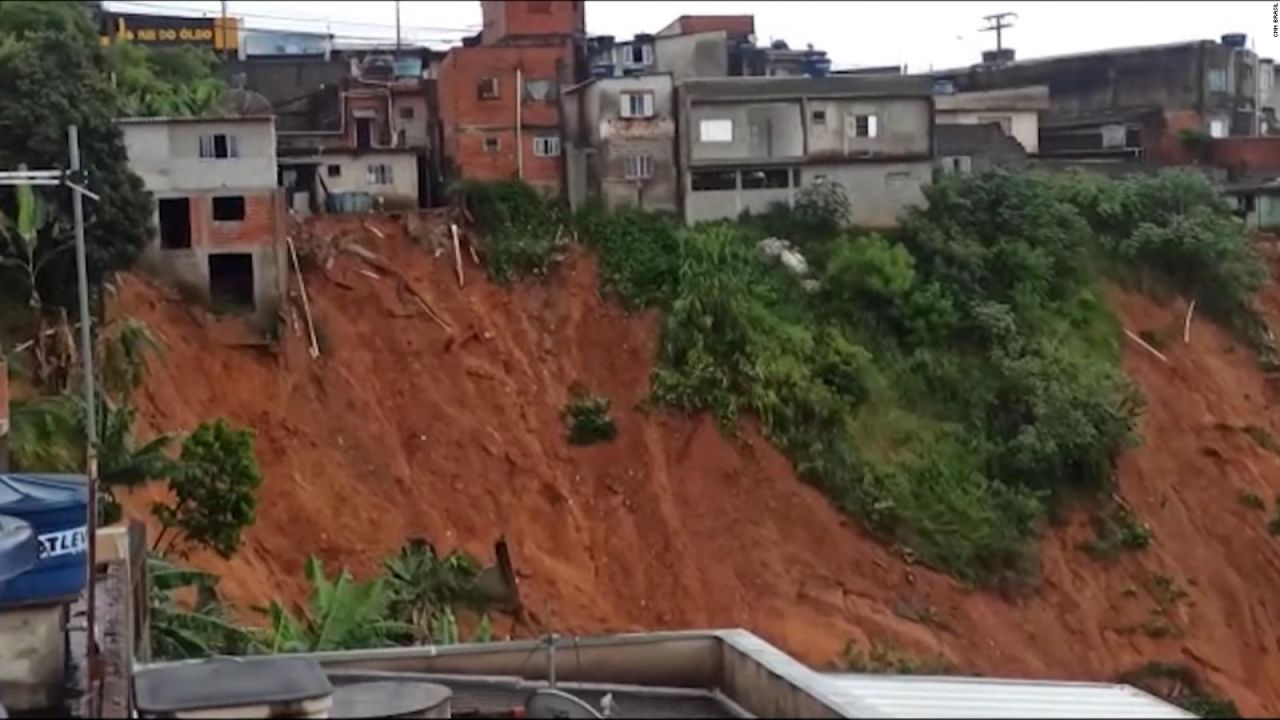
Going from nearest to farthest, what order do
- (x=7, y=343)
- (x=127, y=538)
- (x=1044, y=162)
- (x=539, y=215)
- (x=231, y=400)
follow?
(x=127, y=538) < (x=7, y=343) < (x=231, y=400) < (x=539, y=215) < (x=1044, y=162)

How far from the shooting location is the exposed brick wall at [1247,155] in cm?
3588

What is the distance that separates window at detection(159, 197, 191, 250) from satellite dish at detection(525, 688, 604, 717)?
1990 centimetres

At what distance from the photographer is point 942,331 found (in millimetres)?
29516

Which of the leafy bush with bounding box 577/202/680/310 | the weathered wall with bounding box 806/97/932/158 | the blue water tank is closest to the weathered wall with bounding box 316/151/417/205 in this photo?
the leafy bush with bounding box 577/202/680/310

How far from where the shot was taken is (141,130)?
2666 cm

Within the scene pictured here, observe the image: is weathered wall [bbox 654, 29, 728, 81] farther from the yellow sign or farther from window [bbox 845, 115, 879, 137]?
the yellow sign

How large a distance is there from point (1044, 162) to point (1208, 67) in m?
4.42

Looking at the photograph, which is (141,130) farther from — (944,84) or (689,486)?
(944,84)

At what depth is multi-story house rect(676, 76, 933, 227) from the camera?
101ft

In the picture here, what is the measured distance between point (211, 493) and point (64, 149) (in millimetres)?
6425

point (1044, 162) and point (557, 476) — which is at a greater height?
point (1044, 162)

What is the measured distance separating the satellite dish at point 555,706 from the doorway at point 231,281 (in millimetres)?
19714

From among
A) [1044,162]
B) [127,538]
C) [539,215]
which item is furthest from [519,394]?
[127,538]

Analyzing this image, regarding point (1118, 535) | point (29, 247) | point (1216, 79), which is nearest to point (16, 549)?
point (29, 247)
